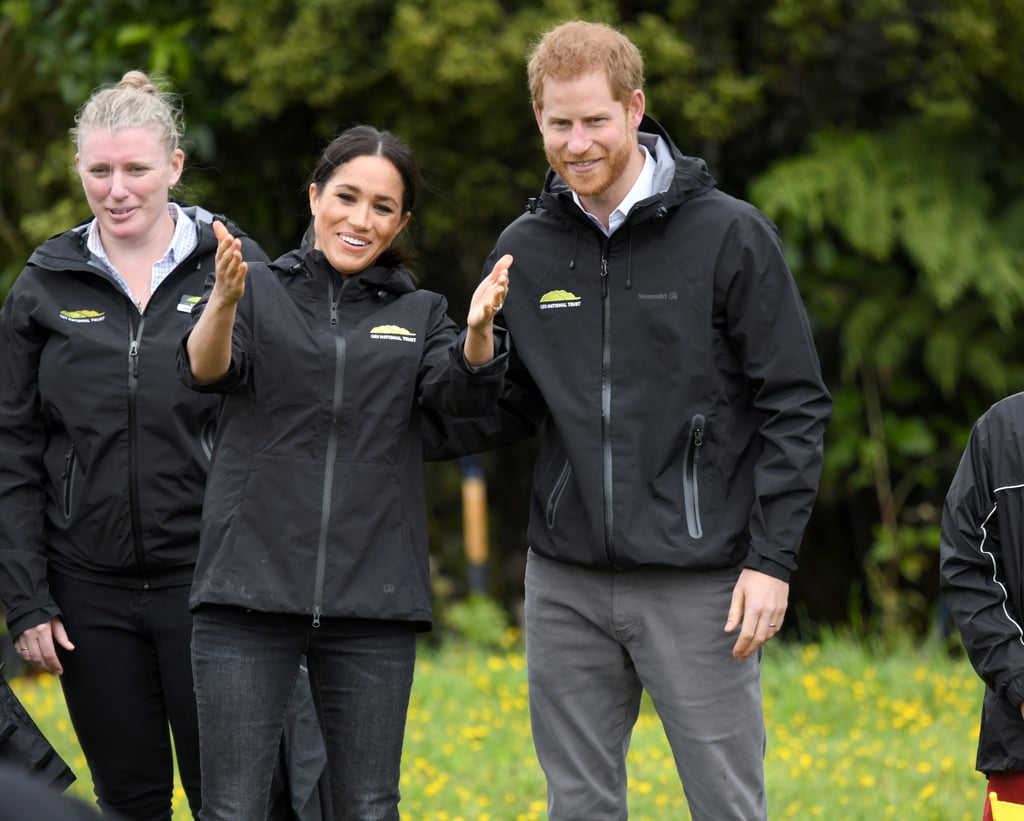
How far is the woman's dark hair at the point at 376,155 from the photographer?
376cm

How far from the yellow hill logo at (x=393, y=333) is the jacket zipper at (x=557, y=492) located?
1.66 ft

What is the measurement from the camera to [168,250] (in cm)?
413

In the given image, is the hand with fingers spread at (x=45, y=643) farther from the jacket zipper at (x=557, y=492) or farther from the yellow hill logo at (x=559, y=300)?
the yellow hill logo at (x=559, y=300)

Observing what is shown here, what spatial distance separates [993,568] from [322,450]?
5.38 ft

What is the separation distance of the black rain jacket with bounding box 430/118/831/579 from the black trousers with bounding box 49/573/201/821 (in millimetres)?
1062

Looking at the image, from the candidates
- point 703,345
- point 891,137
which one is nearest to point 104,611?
point 703,345

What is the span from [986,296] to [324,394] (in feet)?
18.7

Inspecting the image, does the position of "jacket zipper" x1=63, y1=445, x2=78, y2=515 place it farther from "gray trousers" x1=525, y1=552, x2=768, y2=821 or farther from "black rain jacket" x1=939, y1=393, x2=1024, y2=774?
"black rain jacket" x1=939, y1=393, x2=1024, y2=774

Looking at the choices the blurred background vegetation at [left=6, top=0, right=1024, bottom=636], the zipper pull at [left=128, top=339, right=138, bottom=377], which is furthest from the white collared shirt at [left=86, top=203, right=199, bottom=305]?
the blurred background vegetation at [left=6, top=0, right=1024, bottom=636]

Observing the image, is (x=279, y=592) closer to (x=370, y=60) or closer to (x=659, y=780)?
(x=659, y=780)

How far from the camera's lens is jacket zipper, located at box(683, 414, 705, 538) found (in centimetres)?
363

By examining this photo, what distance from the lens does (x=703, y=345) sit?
3.67m

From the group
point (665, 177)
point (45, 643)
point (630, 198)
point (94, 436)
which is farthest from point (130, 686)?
point (665, 177)

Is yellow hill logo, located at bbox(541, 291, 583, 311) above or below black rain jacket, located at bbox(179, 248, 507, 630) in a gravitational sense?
above
